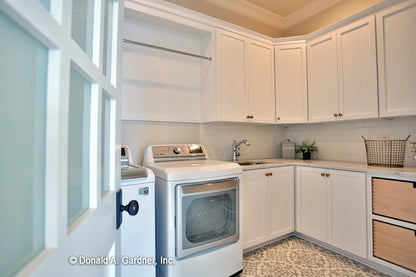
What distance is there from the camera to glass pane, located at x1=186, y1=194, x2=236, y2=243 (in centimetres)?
156

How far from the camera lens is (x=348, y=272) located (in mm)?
1835

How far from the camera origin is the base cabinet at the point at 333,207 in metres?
1.94

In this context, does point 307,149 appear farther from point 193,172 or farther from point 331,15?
point 193,172

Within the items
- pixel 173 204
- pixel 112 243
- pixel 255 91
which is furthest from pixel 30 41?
pixel 255 91

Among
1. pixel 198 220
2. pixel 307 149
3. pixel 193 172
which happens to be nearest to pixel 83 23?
pixel 193 172

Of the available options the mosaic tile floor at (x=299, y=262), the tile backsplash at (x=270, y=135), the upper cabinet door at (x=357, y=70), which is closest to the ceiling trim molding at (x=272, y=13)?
the upper cabinet door at (x=357, y=70)

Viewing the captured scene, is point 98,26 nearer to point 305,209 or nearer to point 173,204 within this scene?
point 173,204

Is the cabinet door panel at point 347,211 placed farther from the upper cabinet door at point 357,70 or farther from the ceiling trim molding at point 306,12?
the ceiling trim molding at point 306,12

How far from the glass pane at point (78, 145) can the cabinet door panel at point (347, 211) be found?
2270mm

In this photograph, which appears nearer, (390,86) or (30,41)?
(30,41)

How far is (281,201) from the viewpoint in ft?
7.83

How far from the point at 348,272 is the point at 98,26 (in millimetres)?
2497

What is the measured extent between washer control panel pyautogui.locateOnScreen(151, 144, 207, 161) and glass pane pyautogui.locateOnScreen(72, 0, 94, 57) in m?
1.62

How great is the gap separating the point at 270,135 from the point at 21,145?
10.1 ft
